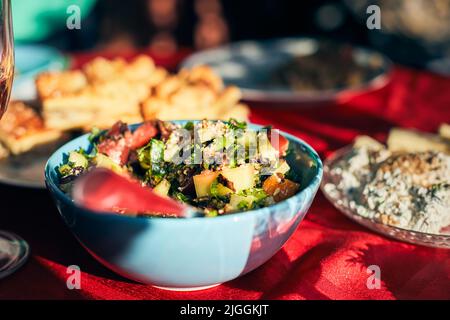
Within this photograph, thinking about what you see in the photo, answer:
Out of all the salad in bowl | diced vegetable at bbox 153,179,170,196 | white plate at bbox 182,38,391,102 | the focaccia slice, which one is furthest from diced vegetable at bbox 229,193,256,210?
white plate at bbox 182,38,391,102

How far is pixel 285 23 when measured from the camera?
521cm

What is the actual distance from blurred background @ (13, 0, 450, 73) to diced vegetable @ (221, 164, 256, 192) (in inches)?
160

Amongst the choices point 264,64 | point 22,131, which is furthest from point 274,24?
point 22,131

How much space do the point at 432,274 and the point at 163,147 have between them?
59 cm

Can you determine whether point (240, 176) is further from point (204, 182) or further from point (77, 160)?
point (77, 160)

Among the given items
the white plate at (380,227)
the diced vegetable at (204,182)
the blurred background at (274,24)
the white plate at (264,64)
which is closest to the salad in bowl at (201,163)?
the diced vegetable at (204,182)

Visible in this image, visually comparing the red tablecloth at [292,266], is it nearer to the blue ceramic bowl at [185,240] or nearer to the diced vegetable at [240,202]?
the blue ceramic bowl at [185,240]

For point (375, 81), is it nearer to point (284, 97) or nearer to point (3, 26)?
point (284, 97)

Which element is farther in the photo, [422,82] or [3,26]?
[422,82]

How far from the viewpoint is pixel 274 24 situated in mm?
5191

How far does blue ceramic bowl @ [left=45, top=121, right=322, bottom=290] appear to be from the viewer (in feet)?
2.76

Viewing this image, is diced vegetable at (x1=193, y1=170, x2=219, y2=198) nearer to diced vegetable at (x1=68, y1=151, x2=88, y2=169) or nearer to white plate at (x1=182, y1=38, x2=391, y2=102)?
diced vegetable at (x1=68, y1=151, x2=88, y2=169)
